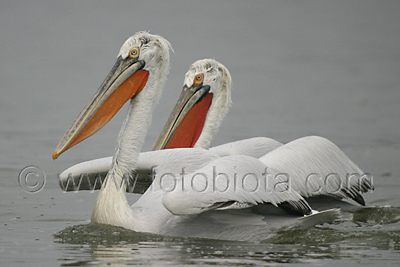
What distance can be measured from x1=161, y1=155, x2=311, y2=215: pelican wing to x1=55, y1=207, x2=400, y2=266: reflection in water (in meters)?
0.29

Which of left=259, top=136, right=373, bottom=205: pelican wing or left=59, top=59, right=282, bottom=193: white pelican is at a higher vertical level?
left=59, top=59, right=282, bottom=193: white pelican

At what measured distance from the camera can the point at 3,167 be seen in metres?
8.68

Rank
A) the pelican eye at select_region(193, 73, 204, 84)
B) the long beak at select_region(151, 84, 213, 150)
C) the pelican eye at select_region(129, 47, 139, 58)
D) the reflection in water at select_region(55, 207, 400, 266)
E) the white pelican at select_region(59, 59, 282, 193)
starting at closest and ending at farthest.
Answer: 1. the reflection in water at select_region(55, 207, 400, 266)
2. the pelican eye at select_region(129, 47, 139, 58)
3. the white pelican at select_region(59, 59, 282, 193)
4. the long beak at select_region(151, 84, 213, 150)
5. the pelican eye at select_region(193, 73, 204, 84)

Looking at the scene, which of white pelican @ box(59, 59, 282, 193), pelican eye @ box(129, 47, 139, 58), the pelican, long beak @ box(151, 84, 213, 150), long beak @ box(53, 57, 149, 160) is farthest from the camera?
long beak @ box(151, 84, 213, 150)

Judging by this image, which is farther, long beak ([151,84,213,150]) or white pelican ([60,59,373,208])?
long beak ([151,84,213,150])

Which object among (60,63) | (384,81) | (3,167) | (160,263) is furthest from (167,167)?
(60,63)

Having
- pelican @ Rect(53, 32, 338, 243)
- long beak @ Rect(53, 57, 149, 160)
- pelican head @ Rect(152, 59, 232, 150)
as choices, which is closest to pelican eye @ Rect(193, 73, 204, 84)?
pelican head @ Rect(152, 59, 232, 150)

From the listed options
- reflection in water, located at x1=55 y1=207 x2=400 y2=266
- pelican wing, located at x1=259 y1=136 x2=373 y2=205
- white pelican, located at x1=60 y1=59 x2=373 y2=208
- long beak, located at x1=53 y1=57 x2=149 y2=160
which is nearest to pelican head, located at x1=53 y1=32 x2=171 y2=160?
long beak, located at x1=53 y1=57 x2=149 y2=160

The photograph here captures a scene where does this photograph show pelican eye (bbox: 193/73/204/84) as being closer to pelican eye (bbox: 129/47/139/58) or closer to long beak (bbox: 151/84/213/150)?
long beak (bbox: 151/84/213/150)

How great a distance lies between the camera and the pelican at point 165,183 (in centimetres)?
431

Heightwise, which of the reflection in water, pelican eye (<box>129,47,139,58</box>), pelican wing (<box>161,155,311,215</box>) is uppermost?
pelican eye (<box>129,47,139,58</box>)

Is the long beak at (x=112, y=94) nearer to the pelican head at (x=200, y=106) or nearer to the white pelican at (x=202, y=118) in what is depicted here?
the white pelican at (x=202, y=118)

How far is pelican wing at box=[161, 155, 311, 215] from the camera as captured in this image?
4203 millimetres

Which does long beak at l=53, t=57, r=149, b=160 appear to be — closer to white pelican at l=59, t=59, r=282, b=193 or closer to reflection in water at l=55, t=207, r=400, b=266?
reflection in water at l=55, t=207, r=400, b=266
